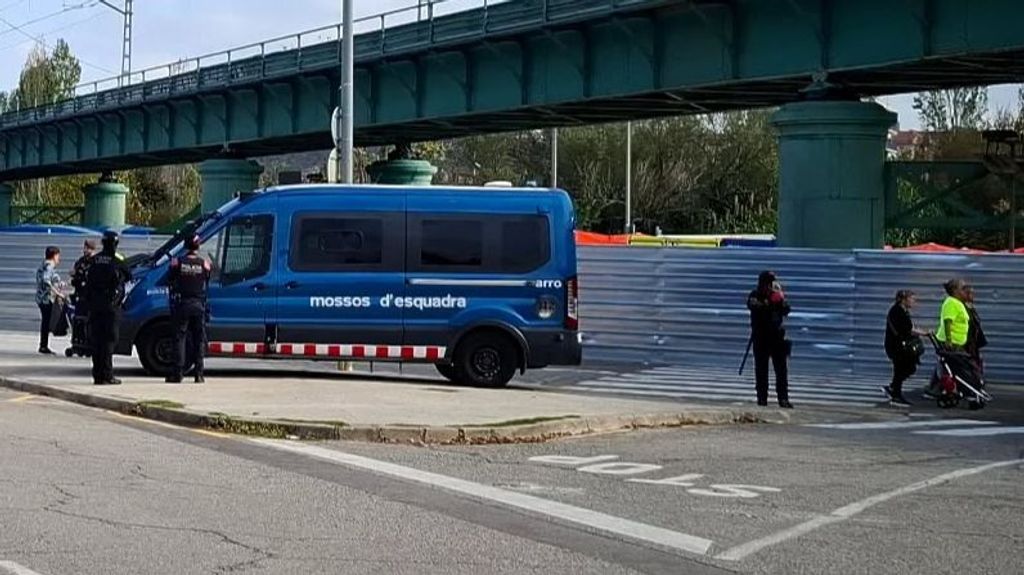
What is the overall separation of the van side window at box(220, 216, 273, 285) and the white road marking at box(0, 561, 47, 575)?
11.4m

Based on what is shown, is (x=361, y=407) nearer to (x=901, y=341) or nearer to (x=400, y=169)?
(x=901, y=341)

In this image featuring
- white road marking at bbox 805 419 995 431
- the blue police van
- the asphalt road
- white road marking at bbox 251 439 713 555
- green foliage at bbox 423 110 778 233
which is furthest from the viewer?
green foliage at bbox 423 110 778 233

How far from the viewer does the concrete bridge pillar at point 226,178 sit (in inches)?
2045

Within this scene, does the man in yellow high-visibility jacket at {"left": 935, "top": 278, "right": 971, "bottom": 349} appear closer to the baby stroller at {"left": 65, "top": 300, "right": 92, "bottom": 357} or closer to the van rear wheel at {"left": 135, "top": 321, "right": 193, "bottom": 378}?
the van rear wheel at {"left": 135, "top": 321, "right": 193, "bottom": 378}

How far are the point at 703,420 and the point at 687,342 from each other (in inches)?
355

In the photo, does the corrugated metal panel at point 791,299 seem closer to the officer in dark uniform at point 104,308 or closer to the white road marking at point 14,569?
the officer in dark uniform at point 104,308

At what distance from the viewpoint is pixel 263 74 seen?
4534 cm

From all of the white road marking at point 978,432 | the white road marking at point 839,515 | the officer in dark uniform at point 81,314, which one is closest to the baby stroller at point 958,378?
the white road marking at point 978,432

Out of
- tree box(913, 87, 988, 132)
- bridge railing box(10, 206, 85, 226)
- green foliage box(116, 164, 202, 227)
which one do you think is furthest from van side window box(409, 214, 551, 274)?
green foliage box(116, 164, 202, 227)

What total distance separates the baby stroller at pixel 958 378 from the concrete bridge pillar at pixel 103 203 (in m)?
62.7

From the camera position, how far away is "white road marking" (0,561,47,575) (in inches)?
309

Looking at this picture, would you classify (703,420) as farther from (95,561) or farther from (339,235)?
(95,561)

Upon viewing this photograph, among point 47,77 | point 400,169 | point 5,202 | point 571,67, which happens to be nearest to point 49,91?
point 47,77

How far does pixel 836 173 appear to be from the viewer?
2898 centimetres
